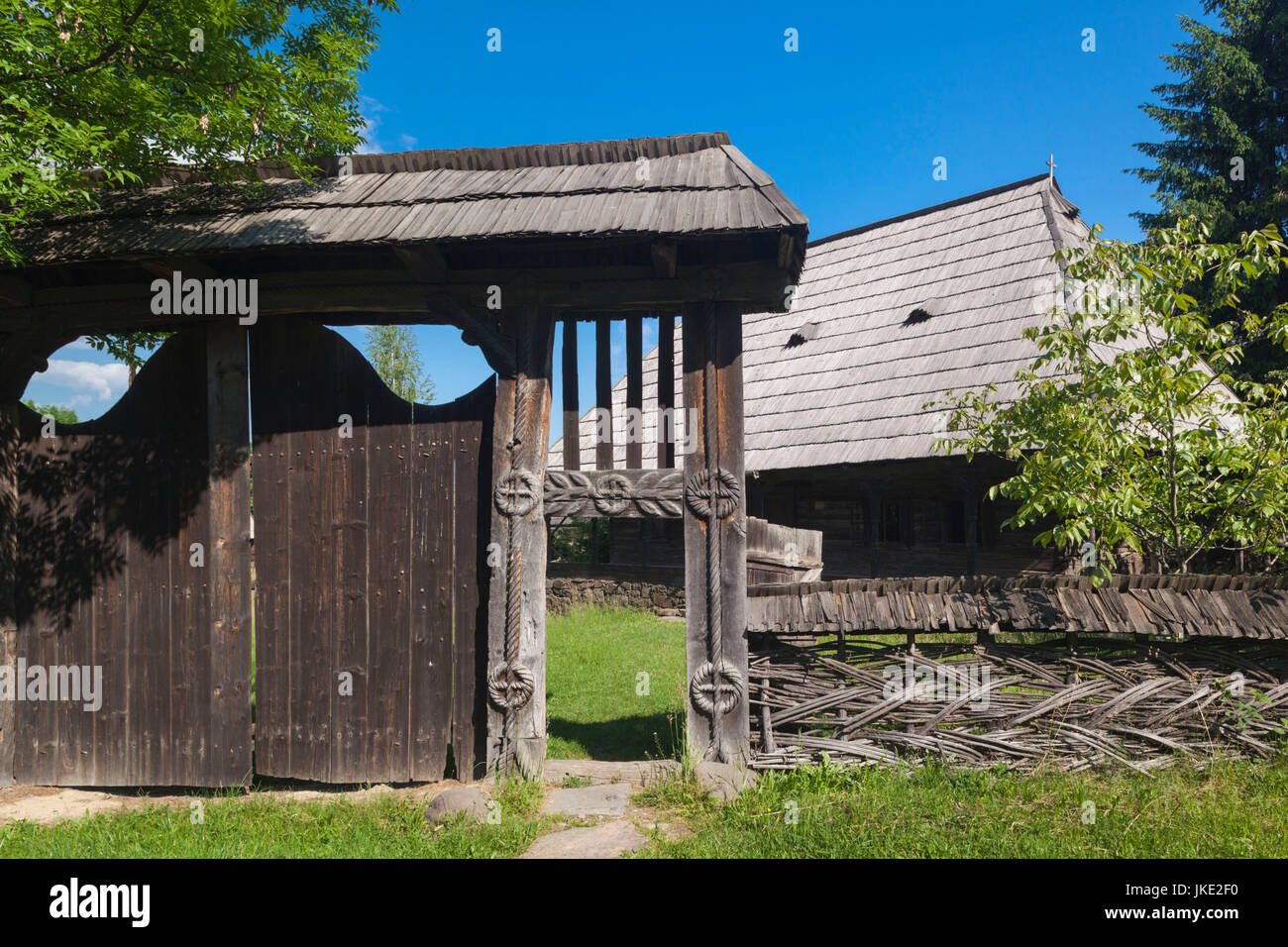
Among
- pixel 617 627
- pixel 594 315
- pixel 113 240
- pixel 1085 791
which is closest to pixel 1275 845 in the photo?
pixel 1085 791

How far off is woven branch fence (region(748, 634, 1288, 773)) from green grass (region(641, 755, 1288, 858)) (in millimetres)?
135

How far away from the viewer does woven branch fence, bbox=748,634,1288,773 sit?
13.6 feet

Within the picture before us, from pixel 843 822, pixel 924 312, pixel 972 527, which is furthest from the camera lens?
pixel 924 312

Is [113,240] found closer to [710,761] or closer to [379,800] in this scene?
[379,800]

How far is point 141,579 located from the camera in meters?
5.02

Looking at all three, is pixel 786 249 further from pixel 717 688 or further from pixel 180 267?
pixel 180 267

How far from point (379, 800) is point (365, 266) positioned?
10.5 ft

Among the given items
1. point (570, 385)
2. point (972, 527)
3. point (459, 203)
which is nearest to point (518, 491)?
point (570, 385)

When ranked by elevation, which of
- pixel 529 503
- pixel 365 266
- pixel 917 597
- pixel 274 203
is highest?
pixel 274 203

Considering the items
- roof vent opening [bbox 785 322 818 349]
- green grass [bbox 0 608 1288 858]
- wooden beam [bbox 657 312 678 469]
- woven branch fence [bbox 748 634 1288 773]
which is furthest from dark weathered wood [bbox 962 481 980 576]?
wooden beam [bbox 657 312 678 469]

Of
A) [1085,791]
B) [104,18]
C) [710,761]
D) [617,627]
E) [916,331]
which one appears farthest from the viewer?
[916,331]

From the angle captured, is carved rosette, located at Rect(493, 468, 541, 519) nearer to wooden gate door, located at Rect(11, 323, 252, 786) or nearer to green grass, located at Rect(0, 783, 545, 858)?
green grass, located at Rect(0, 783, 545, 858)

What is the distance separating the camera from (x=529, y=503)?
15.1ft

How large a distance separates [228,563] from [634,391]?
2.79 meters
